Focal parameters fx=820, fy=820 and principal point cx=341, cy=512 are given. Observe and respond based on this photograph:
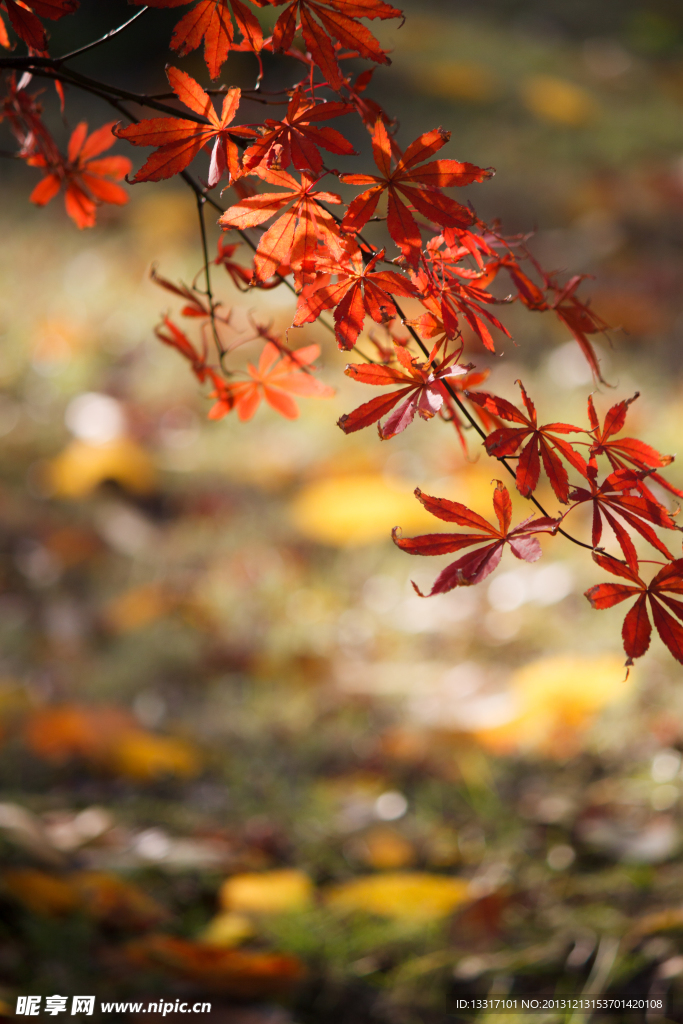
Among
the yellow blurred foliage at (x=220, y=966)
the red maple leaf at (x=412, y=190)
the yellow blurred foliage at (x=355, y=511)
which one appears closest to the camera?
the red maple leaf at (x=412, y=190)

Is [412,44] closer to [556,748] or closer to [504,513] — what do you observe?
[556,748]

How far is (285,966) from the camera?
1.00 meters

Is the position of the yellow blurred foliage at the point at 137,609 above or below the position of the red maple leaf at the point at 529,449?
above

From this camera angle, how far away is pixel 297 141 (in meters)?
0.55

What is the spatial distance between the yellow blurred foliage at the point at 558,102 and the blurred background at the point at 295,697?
1.38 meters

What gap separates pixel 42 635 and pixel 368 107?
62.2 inches

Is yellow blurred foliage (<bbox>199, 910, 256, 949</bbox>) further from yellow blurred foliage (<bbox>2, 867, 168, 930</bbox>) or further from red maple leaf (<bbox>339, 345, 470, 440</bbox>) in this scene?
red maple leaf (<bbox>339, 345, 470, 440</bbox>)

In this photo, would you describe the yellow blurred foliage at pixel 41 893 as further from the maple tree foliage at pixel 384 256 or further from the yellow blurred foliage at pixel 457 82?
the yellow blurred foliage at pixel 457 82

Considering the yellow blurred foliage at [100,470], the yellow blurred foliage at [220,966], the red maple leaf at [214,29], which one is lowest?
the yellow blurred foliage at [220,966]

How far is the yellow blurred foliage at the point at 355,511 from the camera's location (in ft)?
6.75

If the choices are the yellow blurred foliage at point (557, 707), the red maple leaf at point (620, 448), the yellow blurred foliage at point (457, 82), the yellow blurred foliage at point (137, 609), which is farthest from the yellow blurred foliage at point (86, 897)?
the yellow blurred foliage at point (457, 82)

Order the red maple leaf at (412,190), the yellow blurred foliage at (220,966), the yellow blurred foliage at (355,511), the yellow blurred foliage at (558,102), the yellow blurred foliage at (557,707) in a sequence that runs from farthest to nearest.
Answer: the yellow blurred foliage at (558,102) < the yellow blurred foliage at (355,511) < the yellow blurred foliage at (557,707) < the yellow blurred foliage at (220,966) < the red maple leaf at (412,190)

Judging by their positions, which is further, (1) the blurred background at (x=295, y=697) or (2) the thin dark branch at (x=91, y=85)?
(1) the blurred background at (x=295, y=697)

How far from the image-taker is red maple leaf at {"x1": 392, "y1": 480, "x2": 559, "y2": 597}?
0.54 m
